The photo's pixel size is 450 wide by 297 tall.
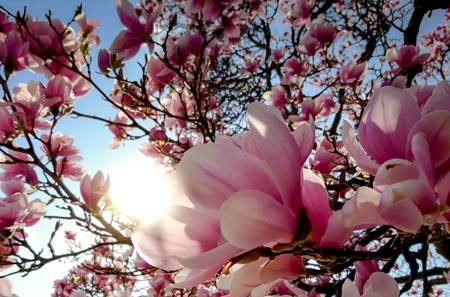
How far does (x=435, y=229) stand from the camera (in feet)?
2.05

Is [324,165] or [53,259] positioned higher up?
[324,165]

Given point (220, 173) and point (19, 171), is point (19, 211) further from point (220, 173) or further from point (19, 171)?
point (220, 173)

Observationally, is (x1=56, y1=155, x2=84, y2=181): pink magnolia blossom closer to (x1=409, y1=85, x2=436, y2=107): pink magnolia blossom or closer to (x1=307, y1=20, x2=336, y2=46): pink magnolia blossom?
(x1=409, y1=85, x2=436, y2=107): pink magnolia blossom

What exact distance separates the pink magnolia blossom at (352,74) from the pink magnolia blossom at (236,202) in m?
2.13

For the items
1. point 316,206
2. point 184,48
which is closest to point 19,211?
point 184,48

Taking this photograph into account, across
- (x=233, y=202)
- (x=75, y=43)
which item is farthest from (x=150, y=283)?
(x=233, y=202)

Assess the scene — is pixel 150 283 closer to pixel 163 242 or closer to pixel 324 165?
pixel 324 165

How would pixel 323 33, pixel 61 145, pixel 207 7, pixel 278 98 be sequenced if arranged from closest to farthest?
pixel 61 145 → pixel 207 7 → pixel 278 98 → pixel 323 33

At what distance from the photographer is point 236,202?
1.20ft

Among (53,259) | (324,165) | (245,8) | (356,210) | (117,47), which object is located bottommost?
(356,210)

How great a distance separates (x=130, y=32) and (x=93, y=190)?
2.29ft

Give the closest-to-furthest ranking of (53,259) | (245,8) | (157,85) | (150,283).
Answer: (53,259) < (157,85) < (150,283) < (245,8)

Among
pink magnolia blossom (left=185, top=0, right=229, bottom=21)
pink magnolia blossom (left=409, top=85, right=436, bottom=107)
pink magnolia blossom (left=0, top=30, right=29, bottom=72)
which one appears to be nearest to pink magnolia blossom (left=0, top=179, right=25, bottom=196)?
pink magnolia blossom (left=0, top=30, right=29, bottom=72)

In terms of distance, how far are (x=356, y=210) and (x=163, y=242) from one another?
0.65 feet
